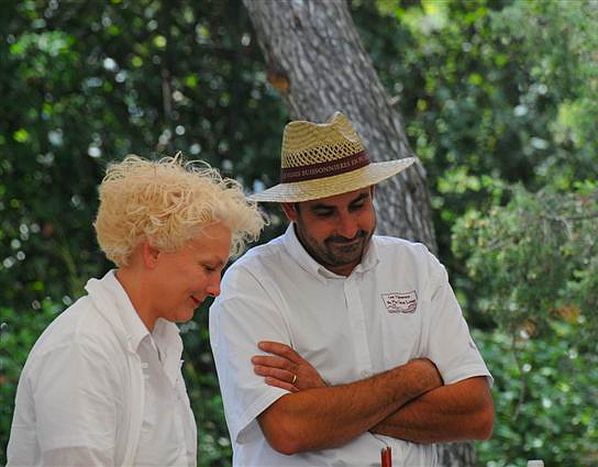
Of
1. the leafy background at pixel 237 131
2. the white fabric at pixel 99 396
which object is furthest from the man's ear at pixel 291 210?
the leafy background at pixel 237 131

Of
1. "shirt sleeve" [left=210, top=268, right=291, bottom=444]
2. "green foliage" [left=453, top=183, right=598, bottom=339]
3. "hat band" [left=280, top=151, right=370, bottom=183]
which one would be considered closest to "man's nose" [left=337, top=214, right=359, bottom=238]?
"hat band" [left=280, top=151, right=370, bottom=183]

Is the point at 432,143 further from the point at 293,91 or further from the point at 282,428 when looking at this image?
the point at 282,428

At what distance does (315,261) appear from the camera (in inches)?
137

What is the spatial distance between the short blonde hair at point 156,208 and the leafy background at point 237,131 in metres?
3.07

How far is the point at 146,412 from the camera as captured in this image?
2.60 metres

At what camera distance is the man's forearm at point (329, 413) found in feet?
10.6

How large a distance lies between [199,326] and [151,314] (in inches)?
157

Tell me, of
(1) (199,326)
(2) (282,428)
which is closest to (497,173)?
(1) (199,326)

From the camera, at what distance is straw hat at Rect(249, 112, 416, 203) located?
3407 millimetres

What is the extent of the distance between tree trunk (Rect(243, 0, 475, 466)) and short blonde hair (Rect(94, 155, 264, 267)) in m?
2.22

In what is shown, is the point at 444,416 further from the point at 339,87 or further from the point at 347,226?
the point at 339,87

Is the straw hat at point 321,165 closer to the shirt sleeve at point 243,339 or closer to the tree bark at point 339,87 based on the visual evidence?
the shirt sleeve at point 243,339

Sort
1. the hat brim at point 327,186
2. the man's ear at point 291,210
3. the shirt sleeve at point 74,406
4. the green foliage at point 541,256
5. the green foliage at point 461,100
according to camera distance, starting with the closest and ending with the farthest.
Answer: the shirt sleeve at point 74,406 < the hat brim at point 327,186 < the man's ear at point 291,210 < the green foliage at point 541,256 < the green foliage at point 461,100

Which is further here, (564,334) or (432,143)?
(432,143)
